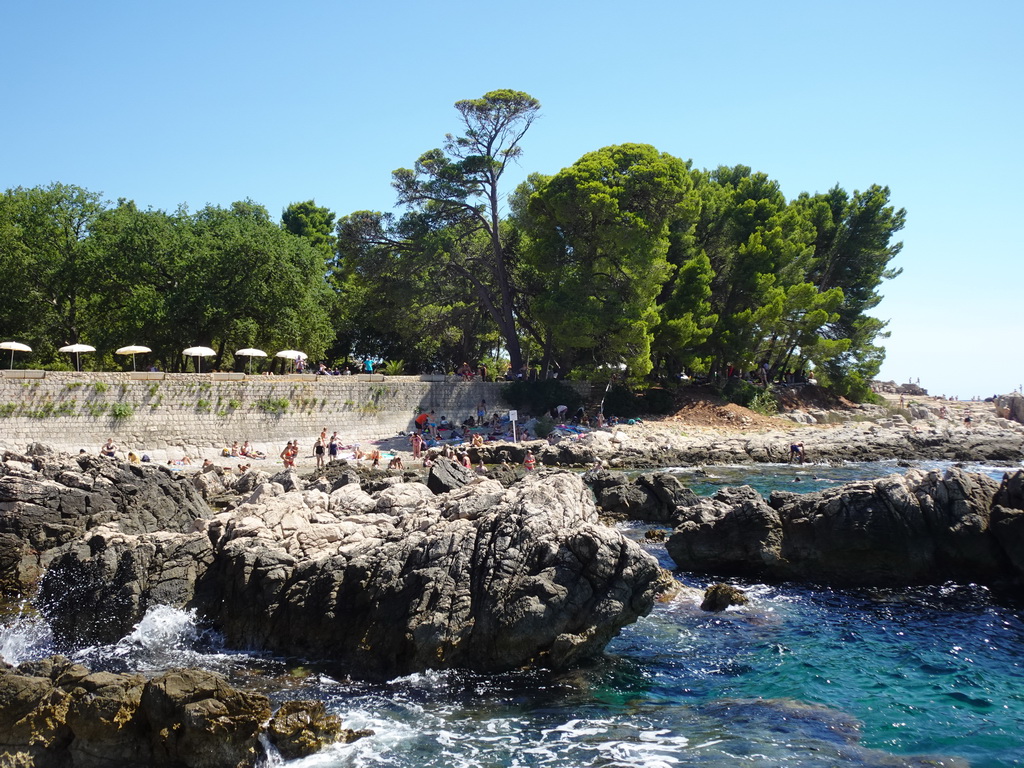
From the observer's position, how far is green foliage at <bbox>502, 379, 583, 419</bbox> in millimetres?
37312

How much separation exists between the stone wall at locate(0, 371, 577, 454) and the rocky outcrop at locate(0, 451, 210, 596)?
9843mm

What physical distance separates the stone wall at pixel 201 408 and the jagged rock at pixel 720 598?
70.4 feet

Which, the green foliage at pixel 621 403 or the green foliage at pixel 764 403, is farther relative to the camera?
the green foliage at pixel 764 403

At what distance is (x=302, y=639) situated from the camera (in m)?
10.4

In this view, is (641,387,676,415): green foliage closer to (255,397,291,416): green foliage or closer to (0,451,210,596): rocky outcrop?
(255,397,291,416): green foliage

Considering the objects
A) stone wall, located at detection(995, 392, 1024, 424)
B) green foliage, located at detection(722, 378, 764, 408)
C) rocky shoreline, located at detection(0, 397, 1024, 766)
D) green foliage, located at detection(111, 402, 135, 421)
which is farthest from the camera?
stone wall, located at detection(995, 392, 1024, 424)

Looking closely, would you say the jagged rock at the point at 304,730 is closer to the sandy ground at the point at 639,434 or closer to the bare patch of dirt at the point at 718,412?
the sandy ground at the point at 639,434

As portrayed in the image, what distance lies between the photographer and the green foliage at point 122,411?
27.4 m

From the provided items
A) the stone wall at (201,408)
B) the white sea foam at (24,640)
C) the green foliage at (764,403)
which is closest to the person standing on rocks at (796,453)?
the green foliage at (764,403)

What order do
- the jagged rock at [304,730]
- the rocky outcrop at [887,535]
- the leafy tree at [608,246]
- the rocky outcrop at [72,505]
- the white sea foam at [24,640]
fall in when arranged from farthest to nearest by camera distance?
the leafy tree at [608,246]
the rocky outcrop at [72,505]
the rocky outcrop at [887,535]
the white sea foam at [24,640]
the jagged rock at [304,730]

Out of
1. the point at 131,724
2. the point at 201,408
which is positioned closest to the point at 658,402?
the point at 201,408

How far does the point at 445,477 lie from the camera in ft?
63.6

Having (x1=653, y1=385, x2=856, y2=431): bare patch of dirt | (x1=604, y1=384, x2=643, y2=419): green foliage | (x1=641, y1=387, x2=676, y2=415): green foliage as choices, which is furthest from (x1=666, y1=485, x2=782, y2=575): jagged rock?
(x1=641, y1=387, x2=676, y2=415): green foliage

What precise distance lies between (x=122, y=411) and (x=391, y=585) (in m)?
21.0
